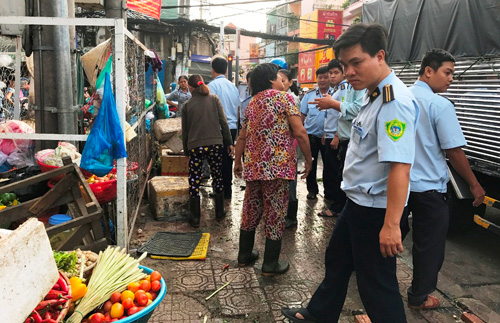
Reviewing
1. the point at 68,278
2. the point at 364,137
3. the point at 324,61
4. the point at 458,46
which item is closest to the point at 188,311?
the point at 68,278

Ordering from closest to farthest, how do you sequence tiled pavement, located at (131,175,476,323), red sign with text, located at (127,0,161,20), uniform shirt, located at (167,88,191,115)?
tiled pavement, located at (131,175,476,323)
uniform shirt, located at (167,88,191,115)
red sign with text, located at (127,0,161,20)

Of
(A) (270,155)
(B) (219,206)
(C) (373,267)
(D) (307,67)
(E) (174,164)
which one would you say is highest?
(D) (307,67)

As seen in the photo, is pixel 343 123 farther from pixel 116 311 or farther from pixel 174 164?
pixel 116 311

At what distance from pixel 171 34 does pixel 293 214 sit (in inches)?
735

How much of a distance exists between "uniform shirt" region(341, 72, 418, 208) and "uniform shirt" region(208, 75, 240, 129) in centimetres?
424

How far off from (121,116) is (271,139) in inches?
57.4

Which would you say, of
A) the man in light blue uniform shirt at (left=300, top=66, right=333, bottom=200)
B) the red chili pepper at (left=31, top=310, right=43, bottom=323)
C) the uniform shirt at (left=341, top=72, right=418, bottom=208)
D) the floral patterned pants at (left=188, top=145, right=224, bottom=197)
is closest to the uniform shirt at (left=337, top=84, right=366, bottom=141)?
the man in light blue uniform shirt at (left=300, top=66, right=333, bottom=200)

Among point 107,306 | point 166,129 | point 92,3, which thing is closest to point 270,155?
point 107,306

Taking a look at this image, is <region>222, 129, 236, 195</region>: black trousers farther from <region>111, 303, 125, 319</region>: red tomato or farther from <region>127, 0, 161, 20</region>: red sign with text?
<region>127, 0, 161, 20</region>: red sign with text

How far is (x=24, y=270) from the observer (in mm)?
A: 1581

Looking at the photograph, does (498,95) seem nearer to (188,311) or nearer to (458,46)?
(458,46)

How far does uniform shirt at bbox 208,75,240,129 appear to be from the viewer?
21.2 feet

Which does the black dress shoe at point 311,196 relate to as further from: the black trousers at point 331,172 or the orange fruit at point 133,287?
the orange fruit at point 133,287

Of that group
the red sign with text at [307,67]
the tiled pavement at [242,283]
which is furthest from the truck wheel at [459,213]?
the red sign with text at [307,67]
